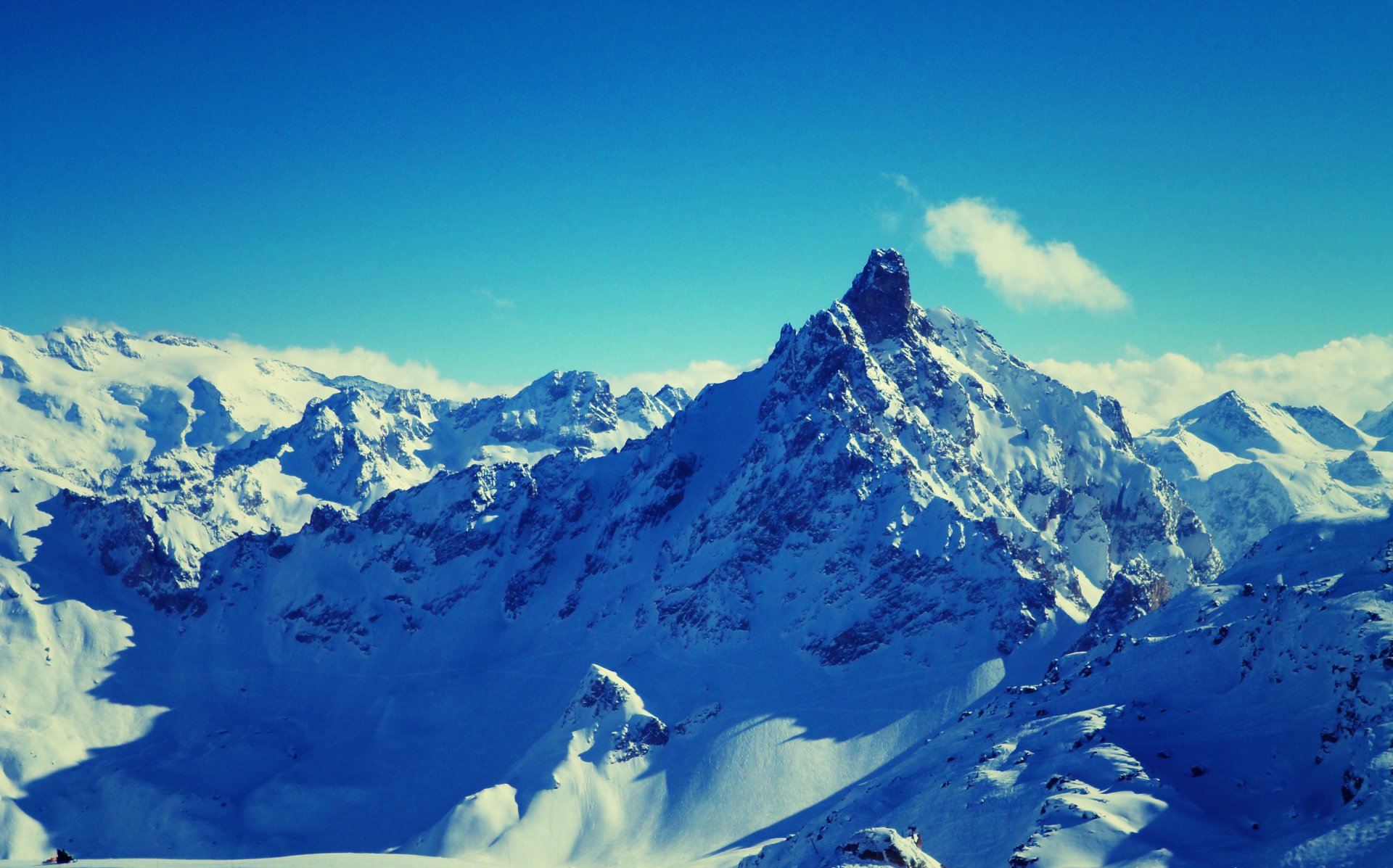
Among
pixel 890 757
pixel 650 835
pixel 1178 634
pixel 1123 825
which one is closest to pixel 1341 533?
pixel 1178 634

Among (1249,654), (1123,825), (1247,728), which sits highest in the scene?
(1249,654)

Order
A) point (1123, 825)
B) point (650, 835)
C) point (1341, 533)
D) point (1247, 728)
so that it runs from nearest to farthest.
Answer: point (1123, 825) < point (1247, 728) < point (1341, 533) < point (650, 835)

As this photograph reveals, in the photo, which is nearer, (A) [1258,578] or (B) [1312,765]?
(B) [1312,765]

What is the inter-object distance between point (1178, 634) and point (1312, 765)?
1363 inches

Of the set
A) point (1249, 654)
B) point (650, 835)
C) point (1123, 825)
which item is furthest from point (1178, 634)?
point (650, 835)

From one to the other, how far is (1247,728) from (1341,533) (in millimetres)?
52548

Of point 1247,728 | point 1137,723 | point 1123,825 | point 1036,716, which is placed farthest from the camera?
point 1036,716

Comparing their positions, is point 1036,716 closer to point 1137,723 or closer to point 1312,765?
point 1137,723

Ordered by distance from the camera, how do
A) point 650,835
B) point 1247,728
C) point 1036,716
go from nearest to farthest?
point 1247,728 < point 1036,716 < point 650,835

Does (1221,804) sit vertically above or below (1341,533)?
below

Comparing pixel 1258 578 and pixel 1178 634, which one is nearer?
pixel 1178 634

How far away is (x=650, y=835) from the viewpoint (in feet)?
623

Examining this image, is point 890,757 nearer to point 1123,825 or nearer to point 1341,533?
point 1341,533

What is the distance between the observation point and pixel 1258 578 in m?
138
